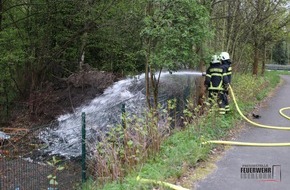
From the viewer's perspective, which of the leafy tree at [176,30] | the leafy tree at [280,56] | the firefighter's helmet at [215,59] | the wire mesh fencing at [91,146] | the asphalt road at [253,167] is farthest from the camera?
the leafy tree at [280,56]

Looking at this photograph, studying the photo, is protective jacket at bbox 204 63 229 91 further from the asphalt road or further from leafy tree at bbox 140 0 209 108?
the asphalt road

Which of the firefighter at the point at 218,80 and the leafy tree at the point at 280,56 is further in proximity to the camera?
the leafy tree at the point at 280,56

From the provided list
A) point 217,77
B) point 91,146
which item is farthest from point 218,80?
point 91,146

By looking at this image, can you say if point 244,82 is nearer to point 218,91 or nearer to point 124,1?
point 218,91

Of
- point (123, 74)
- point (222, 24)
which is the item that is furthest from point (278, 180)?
point (123, 74)

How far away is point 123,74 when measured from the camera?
16672mm

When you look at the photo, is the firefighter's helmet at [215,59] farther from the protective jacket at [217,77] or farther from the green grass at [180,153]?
the green grass at [180,153]

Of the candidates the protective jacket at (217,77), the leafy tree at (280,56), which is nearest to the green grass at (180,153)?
the protective jacket at (217,77)

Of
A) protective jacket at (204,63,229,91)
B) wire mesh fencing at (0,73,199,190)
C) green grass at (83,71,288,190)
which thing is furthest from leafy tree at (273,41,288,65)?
green grass at (83,71,288,190)

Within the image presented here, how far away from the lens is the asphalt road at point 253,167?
4.65 m

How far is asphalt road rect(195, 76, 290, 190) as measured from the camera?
4.65 metres

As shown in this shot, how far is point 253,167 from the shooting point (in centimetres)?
534

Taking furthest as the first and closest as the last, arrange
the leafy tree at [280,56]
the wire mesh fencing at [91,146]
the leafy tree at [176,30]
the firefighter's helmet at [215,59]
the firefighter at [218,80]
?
the leafy tree at [280,56]
the firefighter's helmet at [215,59]
the firefighter at [218,80]
the leafy tree at [176,30]
the wire mesh fencing at [91,146]

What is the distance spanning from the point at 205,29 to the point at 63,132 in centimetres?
505
